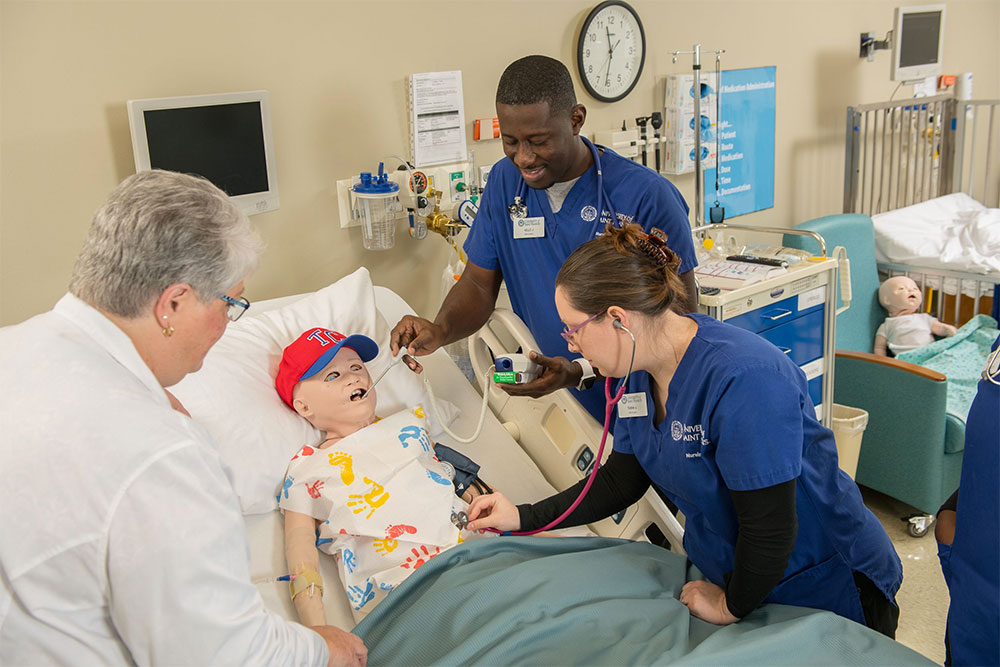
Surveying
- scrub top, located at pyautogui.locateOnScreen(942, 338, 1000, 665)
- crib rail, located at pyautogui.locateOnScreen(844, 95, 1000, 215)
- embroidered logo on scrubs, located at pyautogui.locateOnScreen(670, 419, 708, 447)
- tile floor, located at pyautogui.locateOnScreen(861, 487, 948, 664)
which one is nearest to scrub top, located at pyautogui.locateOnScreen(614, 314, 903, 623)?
embroidered logo on scrubs, located at pyautogui.locateOnScreen(670, 419, 708, 447)

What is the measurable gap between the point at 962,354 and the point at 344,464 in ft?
9.52

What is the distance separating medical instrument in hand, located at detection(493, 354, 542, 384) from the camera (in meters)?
1.86

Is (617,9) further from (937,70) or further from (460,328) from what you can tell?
(937,70)

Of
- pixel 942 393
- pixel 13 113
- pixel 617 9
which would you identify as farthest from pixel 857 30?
pixel 13 113

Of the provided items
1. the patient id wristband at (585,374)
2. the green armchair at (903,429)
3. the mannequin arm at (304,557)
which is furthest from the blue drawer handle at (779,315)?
the mannequin arm at (304,557)

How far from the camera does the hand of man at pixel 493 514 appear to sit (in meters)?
1.77

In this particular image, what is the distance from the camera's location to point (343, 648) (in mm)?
1347

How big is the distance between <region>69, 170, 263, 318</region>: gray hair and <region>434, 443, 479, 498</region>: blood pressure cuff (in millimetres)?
966

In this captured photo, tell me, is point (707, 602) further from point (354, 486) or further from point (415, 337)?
point (415, 337)

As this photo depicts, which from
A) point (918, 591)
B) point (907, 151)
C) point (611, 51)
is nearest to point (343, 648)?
point (918, 591)

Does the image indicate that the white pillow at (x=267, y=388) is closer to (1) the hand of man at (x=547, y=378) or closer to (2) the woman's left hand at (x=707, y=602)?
(1) the hand of man at (x=547, y=378)

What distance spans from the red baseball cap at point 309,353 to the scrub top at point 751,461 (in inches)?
26.4

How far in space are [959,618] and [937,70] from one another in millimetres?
3975

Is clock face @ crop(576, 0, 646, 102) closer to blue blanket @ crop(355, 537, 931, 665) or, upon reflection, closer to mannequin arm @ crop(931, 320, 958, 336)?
mannequin arm @ crop(931, 320, 958, 336)
